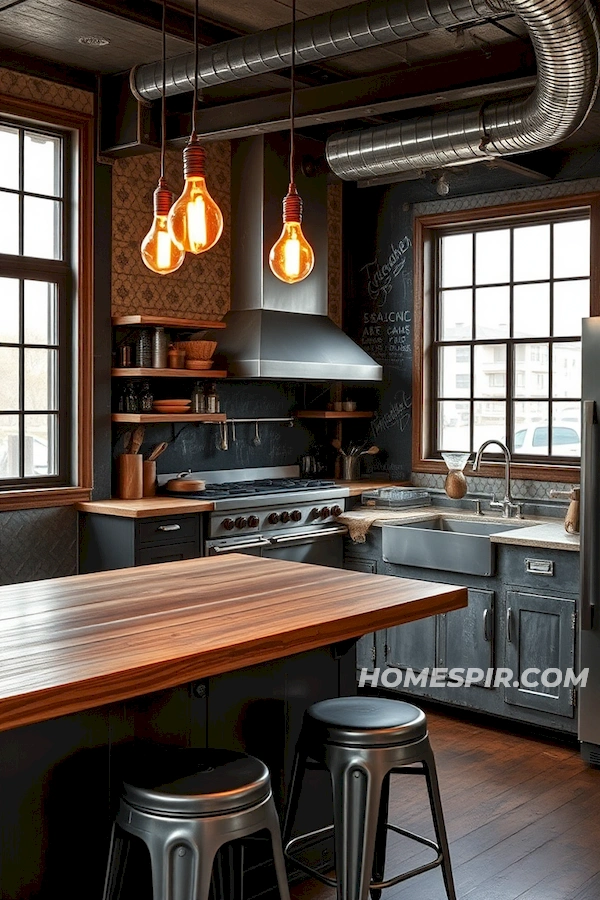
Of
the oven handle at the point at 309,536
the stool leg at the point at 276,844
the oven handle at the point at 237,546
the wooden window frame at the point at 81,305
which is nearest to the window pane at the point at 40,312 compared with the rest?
the wooden window frame at the point at 81,305

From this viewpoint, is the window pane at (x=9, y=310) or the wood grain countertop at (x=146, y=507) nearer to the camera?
the wood grain countertop at (x=146, y=507)

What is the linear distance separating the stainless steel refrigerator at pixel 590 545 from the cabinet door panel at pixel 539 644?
18 centimetres

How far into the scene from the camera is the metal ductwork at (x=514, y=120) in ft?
11.0

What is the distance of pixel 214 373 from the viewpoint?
5.73m

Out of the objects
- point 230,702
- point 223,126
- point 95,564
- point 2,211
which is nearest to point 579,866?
point 230,702

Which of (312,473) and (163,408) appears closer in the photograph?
(163,408)

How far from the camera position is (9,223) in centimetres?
524

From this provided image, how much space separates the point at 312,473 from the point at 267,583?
351 cm

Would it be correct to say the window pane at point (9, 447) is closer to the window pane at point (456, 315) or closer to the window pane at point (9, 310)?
the window pane at point (9, 310)

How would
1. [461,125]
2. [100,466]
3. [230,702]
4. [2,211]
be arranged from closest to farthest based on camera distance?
[230,702] → [461,125] → [2,211] → [100,466]

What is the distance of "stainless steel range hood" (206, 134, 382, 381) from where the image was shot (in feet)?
19.0

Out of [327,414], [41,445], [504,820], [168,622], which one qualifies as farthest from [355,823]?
[327,414]

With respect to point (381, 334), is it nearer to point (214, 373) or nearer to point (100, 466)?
point (214, 373)

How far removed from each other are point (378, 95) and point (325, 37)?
1.84 ft
